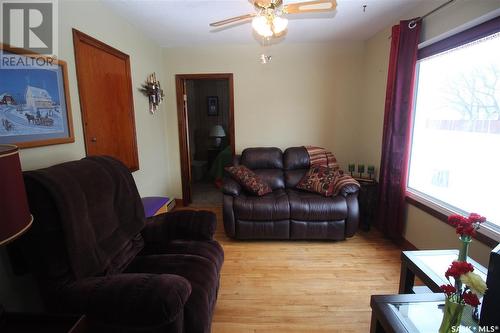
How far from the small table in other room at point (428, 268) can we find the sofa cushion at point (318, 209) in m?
1.07

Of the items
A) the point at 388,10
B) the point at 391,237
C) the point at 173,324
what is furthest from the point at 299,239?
the point at 388,10

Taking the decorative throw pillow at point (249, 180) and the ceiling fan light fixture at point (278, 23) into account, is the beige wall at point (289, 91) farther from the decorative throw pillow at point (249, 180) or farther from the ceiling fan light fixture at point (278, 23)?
the ceiling fan light fixture at point (278, 23)

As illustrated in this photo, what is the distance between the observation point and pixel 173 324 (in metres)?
1.04

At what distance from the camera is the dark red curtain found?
7.68ft

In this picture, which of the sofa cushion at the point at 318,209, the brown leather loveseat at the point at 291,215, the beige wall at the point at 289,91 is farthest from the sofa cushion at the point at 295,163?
the sofa cushion at the point at 318,209

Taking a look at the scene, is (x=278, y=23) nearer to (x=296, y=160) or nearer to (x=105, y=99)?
(x=105, y=99)

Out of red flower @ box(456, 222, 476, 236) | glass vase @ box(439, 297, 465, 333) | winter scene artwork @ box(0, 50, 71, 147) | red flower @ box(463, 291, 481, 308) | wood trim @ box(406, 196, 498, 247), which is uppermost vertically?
winter scene artwork @ box(0, 50, 71, 147)

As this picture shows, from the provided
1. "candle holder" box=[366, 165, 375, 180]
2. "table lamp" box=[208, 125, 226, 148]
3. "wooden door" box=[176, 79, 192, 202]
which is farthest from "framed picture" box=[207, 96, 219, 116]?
"candle holder" box=[366, 165, 375, 180]

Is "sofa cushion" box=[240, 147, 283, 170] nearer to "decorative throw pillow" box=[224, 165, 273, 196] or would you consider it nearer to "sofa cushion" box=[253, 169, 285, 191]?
"sofa cushion" box=[253, 169, 285, 191]

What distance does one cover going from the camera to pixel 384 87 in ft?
9.48

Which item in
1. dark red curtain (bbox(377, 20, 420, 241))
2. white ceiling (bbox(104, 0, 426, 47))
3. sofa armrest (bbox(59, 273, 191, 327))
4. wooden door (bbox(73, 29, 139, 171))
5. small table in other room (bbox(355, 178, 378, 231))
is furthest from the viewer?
small table in other room (bbox(355, 178, 378, 231))

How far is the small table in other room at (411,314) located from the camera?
1.05m

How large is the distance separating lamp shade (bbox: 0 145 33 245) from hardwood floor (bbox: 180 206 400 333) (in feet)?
4.28

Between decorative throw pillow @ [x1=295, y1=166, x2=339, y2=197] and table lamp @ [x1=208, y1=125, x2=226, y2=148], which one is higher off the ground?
table lamp @ [x1=208, y1=125, x2=226, y2=148]
